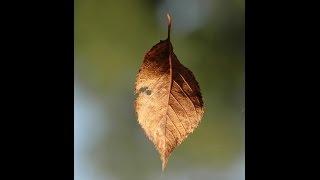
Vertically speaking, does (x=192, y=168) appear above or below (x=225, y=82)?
below

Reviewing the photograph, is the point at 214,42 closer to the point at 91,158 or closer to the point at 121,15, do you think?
the point at 121,15

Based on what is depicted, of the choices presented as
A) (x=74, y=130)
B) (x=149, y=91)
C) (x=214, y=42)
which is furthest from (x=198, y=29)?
(x=74, y=130)

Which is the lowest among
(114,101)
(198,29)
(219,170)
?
(219,170)

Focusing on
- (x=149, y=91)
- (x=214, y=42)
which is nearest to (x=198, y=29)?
(x=214, y=42)

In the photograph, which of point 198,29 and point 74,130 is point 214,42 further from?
point 74,130
